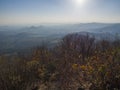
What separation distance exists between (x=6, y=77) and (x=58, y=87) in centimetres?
177

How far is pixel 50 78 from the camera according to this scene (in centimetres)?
663

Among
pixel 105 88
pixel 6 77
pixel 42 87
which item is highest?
pixel 6 77

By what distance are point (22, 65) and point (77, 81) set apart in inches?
73.1

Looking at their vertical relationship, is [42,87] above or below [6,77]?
below

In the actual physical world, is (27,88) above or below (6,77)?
below

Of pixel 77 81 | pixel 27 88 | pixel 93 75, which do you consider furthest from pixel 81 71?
pixel 27 88

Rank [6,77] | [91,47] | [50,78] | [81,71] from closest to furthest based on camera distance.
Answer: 1. [6,77]
2. [81,71]
3. [50,78]
4. [91,47]

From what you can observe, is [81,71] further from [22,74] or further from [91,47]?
[91,47]

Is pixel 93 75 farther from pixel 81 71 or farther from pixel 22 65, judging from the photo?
pixel 22 65

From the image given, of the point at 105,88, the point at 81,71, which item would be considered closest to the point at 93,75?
the point at 105,88

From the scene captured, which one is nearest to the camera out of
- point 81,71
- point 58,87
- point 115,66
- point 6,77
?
point 6,77

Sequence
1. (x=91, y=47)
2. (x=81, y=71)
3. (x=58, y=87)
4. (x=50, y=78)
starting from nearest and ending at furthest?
1. (x=58, y=87)
2. (x=81, y=71)
3. (x=50, y=78)
4. (x=91, y=47)

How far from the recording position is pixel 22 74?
5.13 meters

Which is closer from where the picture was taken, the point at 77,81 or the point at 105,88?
the point at 105,88
